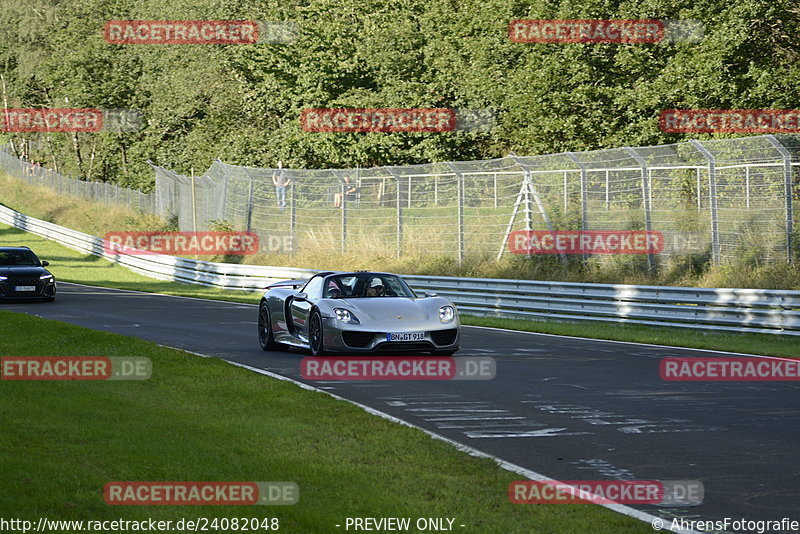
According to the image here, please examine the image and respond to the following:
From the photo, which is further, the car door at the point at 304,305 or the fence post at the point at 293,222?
the fence post at the point at 293,222

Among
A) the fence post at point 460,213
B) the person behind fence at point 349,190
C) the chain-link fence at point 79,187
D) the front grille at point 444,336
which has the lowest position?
the front grille at point 444,336

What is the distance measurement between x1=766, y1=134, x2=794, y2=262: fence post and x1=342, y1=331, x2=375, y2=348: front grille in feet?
31.0

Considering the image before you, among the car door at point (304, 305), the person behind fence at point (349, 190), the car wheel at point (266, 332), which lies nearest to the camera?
the car door at point (304, 305)

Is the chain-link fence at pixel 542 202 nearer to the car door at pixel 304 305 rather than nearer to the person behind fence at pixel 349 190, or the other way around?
the person behind fence at pixel 349 190

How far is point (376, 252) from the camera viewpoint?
110ft

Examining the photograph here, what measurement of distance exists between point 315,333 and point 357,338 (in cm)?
91

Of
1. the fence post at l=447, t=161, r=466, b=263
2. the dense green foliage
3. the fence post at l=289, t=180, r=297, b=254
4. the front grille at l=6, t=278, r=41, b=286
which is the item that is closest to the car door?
the fence post at l=447, t=161, r=466, b=263

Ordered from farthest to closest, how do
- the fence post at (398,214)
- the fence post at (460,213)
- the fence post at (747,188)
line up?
the fence post at (398,214) < the fence post at (460,213) < the fence post at (747,188)

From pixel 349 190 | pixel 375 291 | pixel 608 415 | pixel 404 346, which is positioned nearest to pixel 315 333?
pixel 375 291

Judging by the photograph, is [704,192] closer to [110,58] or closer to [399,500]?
[399,500]

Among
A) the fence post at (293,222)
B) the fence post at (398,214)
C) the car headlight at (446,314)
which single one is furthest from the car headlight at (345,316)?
the fence post at (293,222)

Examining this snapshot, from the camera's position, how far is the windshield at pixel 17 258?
100 ft

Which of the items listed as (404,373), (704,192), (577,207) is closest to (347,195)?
(577,207)

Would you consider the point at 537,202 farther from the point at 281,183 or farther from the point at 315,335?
the point at 281,183
